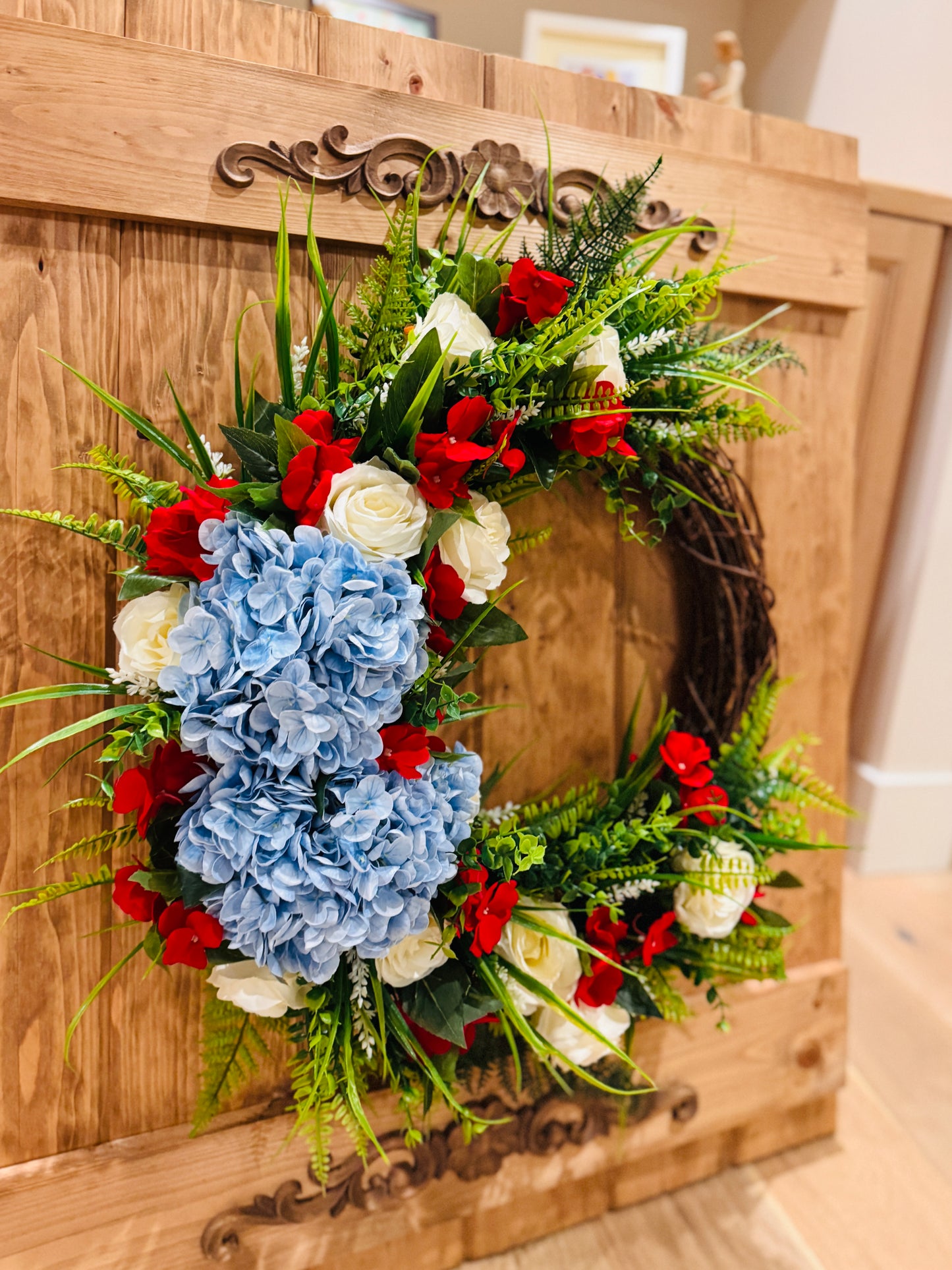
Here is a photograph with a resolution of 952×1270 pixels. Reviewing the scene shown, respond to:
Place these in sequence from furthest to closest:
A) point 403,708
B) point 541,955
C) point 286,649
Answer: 1. point 541,955
2. point 403,708
3. point 286,649

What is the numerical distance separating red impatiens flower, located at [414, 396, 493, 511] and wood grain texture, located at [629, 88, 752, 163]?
1.60 ft

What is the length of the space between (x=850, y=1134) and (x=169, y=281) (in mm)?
1409

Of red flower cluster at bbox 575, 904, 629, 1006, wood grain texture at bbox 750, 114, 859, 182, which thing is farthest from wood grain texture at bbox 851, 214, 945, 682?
red flower cluster at bbox 575, 904, 629, 1006

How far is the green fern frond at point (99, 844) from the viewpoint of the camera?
2.25 ft

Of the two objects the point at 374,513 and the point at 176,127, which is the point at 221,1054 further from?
the point at 176,127

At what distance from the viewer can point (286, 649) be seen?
592 millimetres

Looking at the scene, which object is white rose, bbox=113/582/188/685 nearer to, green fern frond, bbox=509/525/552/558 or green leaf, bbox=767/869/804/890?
green fern frond, bbox=509/525/552/558

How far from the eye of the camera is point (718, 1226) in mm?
1004

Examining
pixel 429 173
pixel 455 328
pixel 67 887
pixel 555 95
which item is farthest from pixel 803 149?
pixel 67 887

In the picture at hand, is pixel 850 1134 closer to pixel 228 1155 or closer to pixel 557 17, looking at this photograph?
pixel 228 1155

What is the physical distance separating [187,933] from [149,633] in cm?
25

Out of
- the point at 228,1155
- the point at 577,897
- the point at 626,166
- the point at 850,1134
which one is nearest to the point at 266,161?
the point at 626,166

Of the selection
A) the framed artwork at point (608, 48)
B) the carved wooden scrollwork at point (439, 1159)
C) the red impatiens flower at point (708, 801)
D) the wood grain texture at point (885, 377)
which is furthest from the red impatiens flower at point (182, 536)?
the framed artwork at point (608, 48)

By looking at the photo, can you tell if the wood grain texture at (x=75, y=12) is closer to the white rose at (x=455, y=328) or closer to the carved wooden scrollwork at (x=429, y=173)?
the carved wooden scrollwork at (x=429, y=173)
